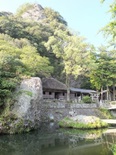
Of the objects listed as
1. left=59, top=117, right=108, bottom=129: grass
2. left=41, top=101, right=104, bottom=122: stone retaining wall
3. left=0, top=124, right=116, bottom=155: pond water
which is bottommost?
left=0, top=124, right=116, bottom=155: pond water

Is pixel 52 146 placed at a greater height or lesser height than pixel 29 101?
lesser

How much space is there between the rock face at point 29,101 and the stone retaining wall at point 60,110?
4.50 metres

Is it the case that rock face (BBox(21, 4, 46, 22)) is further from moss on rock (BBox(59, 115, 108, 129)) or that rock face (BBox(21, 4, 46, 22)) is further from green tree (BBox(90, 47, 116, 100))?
moss on rock (BBox(59, 115, 108, 129))

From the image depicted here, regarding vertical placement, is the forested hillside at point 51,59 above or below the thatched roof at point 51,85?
above

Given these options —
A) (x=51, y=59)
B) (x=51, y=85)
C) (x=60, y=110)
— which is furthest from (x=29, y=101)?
(x=51, y=59)

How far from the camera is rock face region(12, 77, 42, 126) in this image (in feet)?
64.1

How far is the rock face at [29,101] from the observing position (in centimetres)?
1955

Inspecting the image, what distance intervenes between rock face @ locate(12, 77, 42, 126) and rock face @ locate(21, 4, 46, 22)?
6385cm

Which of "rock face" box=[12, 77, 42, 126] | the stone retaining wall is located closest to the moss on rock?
the stone retaining wall

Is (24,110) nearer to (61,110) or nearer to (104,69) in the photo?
(61,110)

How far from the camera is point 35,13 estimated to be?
83938 mm

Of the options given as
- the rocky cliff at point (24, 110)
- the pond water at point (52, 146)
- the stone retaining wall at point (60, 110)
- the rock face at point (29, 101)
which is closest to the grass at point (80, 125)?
the stone retaining wall at point (60, 110)

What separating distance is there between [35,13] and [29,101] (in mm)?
70011

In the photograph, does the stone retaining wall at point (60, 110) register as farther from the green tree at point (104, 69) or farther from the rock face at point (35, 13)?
the rock face at point (35, 13)
